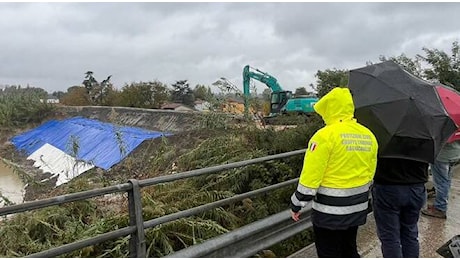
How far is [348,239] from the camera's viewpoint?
2824 mm

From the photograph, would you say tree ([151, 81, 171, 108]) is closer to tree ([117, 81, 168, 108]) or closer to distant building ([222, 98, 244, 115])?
tree ([117, 81, 168, 108])

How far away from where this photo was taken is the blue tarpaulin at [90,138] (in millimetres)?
15164

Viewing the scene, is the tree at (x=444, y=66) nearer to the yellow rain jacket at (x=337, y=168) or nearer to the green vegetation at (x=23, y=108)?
the yellow rain jacket at (x=337, y=168)

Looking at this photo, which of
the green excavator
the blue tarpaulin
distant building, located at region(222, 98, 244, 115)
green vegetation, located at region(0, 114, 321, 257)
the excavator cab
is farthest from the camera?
the excavator cab

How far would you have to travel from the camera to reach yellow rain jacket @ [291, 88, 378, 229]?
2562 millimetres

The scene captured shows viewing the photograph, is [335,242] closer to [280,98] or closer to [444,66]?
[444,66]

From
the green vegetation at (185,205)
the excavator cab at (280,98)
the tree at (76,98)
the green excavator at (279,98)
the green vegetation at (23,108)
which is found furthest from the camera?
the tree at (76,98)

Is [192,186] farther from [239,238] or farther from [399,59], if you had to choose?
[399,59]

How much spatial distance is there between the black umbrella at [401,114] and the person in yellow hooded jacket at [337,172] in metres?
0.28

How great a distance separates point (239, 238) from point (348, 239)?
93 cm

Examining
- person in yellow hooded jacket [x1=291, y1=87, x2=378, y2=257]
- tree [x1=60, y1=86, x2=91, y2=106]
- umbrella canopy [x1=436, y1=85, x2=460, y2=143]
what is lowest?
person in yellow hooded jacket [x1=291, y1=87, x2=378, y2=257]

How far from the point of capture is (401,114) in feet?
9.66

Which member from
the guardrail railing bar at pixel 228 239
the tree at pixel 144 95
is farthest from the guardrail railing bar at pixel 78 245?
the tree at pixel 144 95

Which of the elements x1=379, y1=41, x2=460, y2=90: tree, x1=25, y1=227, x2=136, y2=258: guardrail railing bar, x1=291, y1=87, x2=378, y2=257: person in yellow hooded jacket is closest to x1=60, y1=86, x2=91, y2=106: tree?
x1=379, y1=41, x2=460, y2=90: tree
